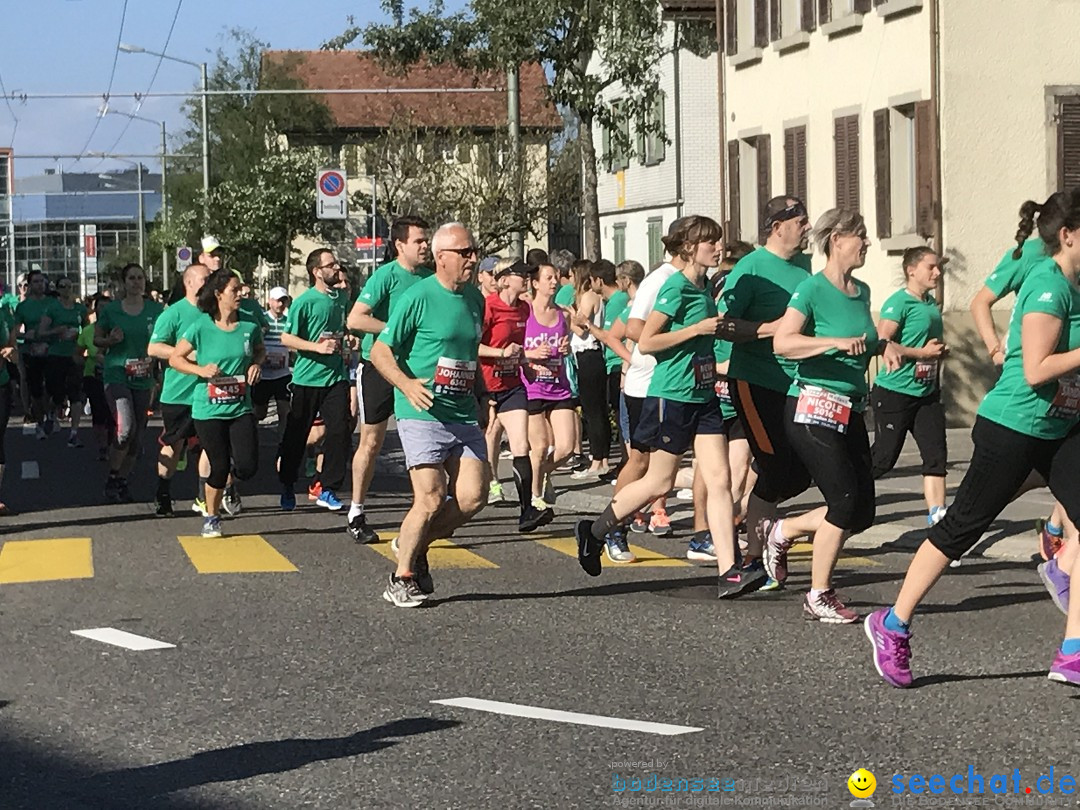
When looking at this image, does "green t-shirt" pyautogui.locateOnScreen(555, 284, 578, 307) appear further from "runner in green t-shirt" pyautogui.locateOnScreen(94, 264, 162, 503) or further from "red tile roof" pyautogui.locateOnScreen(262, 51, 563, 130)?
"red tile roof" pyautogui.locateOnScreen(262, 51, 563, 130)

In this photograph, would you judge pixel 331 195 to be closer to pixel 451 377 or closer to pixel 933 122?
pixel 933 122

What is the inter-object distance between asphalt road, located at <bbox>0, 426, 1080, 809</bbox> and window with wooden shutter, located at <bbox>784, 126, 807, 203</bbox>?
1751cm

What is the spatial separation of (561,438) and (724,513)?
188 inches

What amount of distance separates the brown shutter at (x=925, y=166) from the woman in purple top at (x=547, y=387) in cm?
1067

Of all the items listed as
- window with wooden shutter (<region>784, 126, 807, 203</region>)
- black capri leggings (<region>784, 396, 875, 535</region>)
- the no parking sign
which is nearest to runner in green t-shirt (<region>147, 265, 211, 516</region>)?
black capri leggings (<region>784, 396, 875, 535</region>)

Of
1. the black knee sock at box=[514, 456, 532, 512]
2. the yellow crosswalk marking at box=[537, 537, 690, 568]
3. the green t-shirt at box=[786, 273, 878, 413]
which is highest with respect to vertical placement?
the green t-shirt at box=[786, 273, 878, 413]

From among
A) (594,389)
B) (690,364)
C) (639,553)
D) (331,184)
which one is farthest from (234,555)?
(331,184)

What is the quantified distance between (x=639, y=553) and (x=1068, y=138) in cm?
1371

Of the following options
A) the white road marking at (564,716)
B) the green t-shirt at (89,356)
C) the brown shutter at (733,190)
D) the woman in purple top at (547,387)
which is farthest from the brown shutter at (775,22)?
the white road marking at (564,716)

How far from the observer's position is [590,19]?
37.4 meters

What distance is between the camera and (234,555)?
1327 centimetres

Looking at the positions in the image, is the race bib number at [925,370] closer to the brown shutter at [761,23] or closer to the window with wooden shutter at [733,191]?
the brown shutter at [761,23]

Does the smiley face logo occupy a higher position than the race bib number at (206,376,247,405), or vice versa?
the race bib number at (206,376,247,405)

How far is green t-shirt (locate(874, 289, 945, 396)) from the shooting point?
13.1 m
